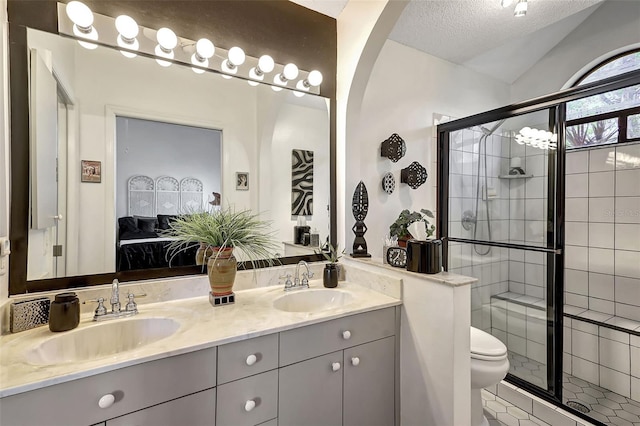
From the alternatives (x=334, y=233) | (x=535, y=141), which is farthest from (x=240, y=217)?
(x=535, y=141)

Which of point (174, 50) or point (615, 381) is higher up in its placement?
point (174, 50)

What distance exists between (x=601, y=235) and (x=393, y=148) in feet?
6.17

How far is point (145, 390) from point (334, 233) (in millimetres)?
1339

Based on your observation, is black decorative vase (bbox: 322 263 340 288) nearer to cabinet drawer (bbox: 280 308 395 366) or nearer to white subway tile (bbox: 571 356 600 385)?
cabinet drawer (bbox: 280 308 395 366)

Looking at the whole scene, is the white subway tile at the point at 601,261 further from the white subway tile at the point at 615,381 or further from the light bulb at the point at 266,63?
the light bulb at the point at 266,63

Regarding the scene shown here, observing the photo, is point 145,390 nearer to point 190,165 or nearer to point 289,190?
point 190,165

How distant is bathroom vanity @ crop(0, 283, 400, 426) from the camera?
875 millimetres

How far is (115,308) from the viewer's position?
4.26 feet

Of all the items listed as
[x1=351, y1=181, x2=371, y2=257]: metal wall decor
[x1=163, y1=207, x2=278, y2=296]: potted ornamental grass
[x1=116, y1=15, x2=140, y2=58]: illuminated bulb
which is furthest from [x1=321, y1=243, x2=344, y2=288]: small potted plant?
[x1=116, y1=15, x2=140, y2=58]: illuminated bulb

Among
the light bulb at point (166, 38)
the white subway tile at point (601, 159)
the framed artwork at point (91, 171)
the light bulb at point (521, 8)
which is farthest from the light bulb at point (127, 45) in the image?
the white subway tile at point (601, 159)

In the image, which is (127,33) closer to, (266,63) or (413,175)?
(266,63)

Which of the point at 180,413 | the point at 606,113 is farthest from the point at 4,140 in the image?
the point at 606,113

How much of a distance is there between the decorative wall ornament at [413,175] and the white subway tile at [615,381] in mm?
1881

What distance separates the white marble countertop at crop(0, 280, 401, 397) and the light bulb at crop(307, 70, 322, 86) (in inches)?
51.2
